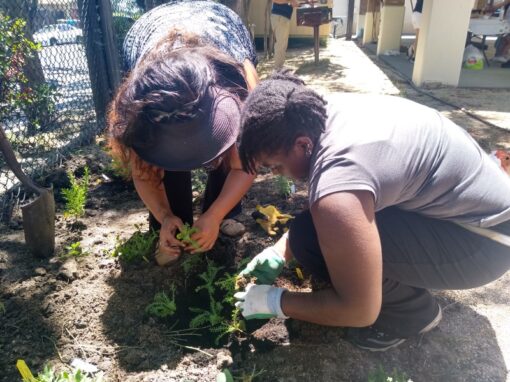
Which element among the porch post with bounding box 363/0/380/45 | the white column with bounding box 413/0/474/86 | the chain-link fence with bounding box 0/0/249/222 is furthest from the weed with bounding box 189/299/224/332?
the porch post with bounding box 363/0/380/45

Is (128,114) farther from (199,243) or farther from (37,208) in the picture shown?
(37,208)

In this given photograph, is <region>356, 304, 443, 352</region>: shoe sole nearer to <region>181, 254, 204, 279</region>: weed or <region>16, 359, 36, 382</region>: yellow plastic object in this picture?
<region>181, 254, 204, 279</region>: weed

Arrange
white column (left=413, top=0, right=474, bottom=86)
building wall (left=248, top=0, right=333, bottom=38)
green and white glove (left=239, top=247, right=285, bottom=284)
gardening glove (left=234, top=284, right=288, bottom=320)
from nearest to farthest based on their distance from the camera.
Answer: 1. gardening glove (left=234, top=284, right=288, bottom=320)
2. green and white glove (left=239, top=247, right=285, bottom=284)
3. white column (left=413, top=0, right=474, bottom=86)
4. building wall (left=248, top=0, right=333, bottom=38)

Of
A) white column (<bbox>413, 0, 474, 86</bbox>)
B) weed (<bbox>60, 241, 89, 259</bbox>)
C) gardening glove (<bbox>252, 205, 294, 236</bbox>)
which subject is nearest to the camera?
weed (<bbox>60, 241, 89, 259</bbox>)

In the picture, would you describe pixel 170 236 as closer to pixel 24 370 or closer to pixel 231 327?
pixel 231 327

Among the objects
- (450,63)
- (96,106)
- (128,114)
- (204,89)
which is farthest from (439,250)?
(450,63)

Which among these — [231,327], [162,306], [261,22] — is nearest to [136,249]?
[162,306]

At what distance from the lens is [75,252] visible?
2.21m

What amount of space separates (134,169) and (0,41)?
57.6 inches

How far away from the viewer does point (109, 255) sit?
232cm

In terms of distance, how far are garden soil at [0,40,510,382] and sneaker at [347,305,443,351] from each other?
35 millimetres

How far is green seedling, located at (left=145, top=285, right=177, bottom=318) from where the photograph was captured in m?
1.90

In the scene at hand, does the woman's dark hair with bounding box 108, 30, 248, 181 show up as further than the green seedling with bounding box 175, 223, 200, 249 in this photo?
No

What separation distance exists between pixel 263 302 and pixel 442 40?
5.61 m
